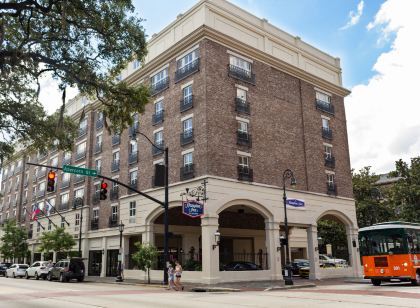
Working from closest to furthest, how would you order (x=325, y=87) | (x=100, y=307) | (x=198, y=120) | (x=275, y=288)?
(x=100, y=307) < (x=275, y=288) < (x=198, y=120) < (x=325, y=87)

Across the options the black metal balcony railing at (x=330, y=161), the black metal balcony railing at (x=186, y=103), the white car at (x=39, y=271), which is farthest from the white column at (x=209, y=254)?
the white car at (x=39, y=271)

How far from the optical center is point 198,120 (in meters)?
30.3

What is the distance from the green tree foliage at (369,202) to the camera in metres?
53.9

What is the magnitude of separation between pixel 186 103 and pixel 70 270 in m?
15.9

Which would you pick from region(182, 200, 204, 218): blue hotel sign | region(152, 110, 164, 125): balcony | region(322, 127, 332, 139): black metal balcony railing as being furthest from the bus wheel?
region(152, 110, 164, 125): balcony

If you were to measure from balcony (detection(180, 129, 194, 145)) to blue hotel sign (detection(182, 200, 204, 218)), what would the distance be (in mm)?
5330

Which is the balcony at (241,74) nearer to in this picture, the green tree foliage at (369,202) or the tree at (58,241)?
the tree at (58,241)

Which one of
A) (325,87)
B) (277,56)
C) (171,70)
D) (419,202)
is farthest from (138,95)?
(419,202)

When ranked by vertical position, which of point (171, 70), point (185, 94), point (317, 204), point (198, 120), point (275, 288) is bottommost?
point (275, 288)

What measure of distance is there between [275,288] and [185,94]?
15.9 m

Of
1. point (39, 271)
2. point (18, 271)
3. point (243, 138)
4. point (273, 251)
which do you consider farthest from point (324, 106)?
point (18, 271)

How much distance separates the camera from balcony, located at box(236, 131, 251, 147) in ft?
103

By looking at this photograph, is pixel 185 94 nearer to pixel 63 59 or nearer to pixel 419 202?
pixel 63 59

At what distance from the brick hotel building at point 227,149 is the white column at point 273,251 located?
0.08m
